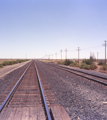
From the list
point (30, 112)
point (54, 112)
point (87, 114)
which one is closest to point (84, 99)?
point (87, 114)

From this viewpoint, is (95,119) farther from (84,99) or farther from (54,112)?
(84,99)

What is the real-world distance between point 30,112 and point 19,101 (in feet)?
5.05

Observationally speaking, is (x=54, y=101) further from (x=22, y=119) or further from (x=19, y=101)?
(x=22, y=119)

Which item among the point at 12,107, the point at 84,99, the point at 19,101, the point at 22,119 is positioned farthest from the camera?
the point at 84,99

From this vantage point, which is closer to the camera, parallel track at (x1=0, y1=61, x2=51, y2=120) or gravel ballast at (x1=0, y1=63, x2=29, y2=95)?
parallel track at (x1=0, y1=61, x2=51, y2=120)

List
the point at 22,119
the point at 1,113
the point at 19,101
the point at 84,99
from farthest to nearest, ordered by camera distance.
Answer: the point at 84,99 < the point at 19,101 < the point at 1,113 < the point at 22,119

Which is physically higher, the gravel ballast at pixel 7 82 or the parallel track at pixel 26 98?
the parallel track at pixel 26 98

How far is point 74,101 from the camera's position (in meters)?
6.27

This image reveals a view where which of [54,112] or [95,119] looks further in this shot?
[54,112]

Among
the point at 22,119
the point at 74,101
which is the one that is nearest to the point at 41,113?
the point at 22,119

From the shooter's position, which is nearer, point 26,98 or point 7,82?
point 26,98

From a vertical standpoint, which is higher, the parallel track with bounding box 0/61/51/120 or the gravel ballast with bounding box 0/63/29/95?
the parallel track with bounding box 0/61/51/120

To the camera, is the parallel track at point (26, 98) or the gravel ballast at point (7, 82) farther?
the gravel ballast at point (7, 82)

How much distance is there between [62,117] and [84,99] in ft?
8.40
